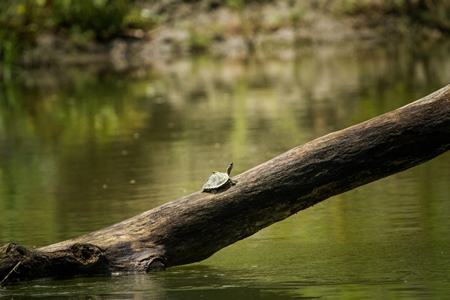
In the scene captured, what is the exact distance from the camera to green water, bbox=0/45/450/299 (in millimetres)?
5160

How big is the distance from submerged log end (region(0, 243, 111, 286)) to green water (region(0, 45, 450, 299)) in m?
0.06

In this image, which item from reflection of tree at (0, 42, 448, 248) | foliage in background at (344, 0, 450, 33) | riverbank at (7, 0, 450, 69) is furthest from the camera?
riverbank at (7, 0, 450, 69)

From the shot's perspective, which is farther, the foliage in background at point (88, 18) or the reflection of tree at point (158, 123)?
the foliage in background at point (88, 18)

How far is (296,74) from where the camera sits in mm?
19703

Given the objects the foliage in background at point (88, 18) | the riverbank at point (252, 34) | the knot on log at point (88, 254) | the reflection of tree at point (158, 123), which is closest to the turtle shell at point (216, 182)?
the knot on log at point (88, 254)

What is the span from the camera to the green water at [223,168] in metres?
5.16

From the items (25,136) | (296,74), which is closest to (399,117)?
(25,136)

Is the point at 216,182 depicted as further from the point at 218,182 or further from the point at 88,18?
the point at 88,18

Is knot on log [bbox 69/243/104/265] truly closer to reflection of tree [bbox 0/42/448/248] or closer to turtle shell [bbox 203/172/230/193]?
turtle shell [bbox 203/172/230/193]

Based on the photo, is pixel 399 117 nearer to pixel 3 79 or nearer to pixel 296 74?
pixel 296 74

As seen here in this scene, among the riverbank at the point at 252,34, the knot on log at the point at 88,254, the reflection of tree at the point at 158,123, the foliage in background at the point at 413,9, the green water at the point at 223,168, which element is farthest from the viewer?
the riverbank at the point at 252,34

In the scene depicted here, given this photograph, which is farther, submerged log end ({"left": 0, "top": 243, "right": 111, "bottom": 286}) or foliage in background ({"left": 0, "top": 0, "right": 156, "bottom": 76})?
foliage in background ({"left": 0, "top": 0, "right": 156, "bottom": 76})

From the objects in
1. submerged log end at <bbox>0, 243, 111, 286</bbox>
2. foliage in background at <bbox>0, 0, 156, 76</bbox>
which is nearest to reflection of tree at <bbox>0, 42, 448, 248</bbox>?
submerged log end at <bbox>0, 243, 111, 286</bbox>

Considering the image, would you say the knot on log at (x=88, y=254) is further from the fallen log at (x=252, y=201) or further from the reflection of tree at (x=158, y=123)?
the reflection of tree at (x=158, y=123)
